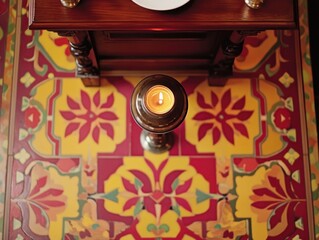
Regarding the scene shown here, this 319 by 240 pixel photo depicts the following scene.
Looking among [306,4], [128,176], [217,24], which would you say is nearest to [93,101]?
[128,176]

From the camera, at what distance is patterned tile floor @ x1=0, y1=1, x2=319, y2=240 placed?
1418 mm

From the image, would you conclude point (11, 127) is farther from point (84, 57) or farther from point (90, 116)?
point (84, 57)

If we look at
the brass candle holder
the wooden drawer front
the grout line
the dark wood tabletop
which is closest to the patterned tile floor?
the grout line

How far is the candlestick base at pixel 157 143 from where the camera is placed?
56.4 inches

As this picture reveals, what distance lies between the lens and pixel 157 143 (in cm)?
143

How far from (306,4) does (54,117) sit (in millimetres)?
948

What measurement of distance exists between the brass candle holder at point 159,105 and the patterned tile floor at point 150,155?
0.29 metres

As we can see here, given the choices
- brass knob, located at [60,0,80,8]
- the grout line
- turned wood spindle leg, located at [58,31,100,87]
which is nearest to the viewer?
brass knob, located at [60,0,80,8]

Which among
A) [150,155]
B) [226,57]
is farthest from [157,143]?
[226,57]

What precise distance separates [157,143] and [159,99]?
0.26m

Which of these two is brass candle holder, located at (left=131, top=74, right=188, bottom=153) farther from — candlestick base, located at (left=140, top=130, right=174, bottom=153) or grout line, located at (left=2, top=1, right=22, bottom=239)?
grout line, located at (left=2, top=1, right=22, bottom=239)

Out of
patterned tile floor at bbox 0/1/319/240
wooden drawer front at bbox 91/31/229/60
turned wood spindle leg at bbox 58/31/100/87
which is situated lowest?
patterned tile floor at bbox 0/1/319/240

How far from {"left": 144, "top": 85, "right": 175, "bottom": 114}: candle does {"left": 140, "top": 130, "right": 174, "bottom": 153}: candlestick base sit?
23 cm

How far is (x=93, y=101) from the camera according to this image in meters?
1.51
